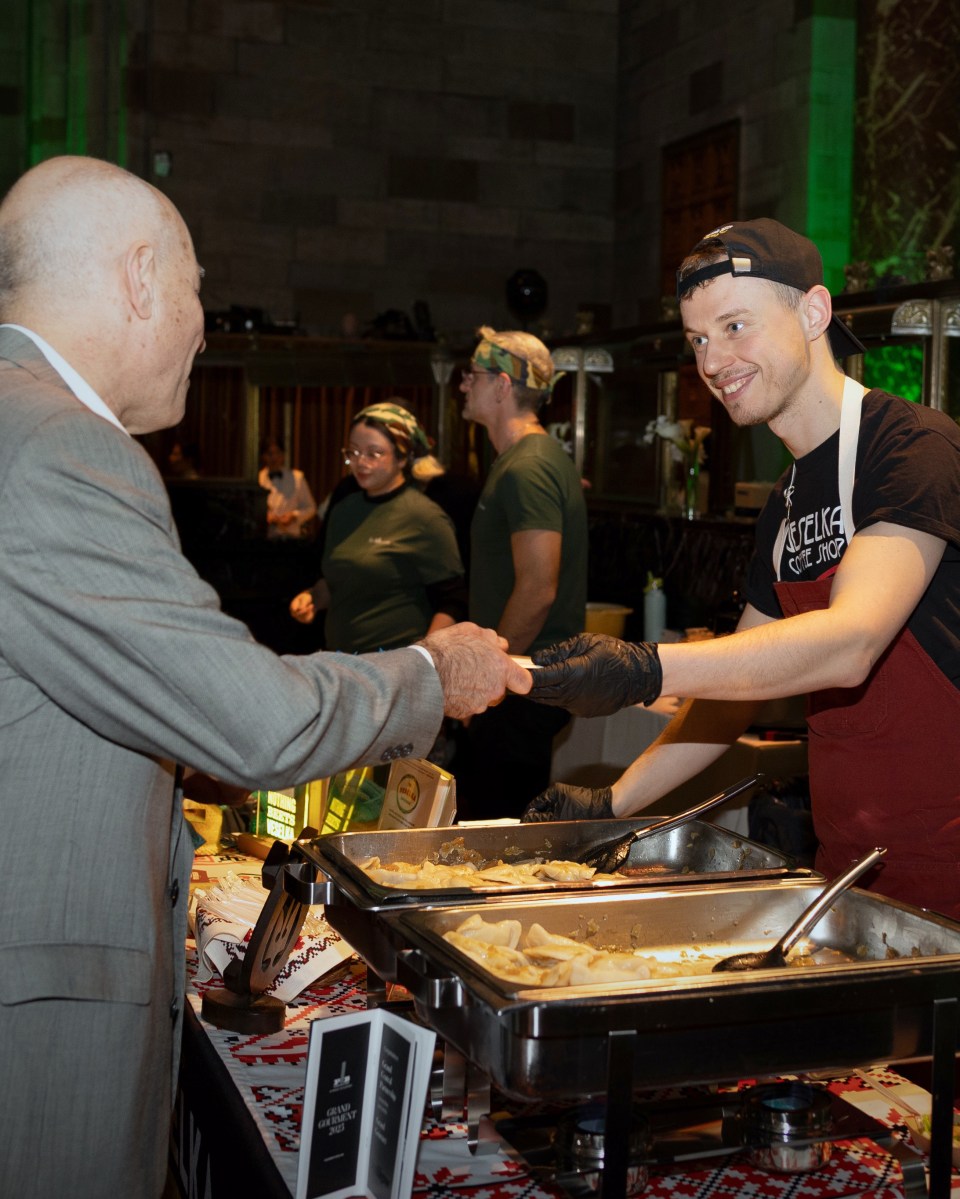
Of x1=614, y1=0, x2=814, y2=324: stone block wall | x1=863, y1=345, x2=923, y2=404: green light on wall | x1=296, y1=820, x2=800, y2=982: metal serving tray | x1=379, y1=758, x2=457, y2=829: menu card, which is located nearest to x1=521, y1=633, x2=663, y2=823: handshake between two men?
x1=296, y1=820, x2=800, y2=982: metal serving tray

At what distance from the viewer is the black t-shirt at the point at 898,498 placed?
5.42 feet

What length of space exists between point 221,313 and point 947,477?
8.40m

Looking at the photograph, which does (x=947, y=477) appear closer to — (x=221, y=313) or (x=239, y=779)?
(x=239, y=779)

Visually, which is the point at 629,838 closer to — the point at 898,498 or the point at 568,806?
the point at 568,806

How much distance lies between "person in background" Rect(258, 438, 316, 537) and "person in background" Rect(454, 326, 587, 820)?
542 centimetres

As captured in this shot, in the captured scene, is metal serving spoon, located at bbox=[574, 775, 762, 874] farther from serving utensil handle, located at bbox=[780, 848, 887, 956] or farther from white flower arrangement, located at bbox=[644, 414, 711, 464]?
white flower arrangement, located at bbox=[644, 414, 711, 464]

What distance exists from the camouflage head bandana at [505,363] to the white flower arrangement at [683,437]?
7.06ft

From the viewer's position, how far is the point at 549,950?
1381mm

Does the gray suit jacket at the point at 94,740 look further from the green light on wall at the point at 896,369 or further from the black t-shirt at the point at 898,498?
the green light on wall at the point at 896,369

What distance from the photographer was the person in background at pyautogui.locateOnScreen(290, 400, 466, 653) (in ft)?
13.7

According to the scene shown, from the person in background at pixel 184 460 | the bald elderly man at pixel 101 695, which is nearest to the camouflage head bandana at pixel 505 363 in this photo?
the bald elderly man at pixel 101 695

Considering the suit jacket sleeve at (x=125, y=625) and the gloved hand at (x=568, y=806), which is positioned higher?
the suit jacket sleeve at (x=125, y=625)

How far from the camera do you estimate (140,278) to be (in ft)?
4.35

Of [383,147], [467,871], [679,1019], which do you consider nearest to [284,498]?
[383,147]
